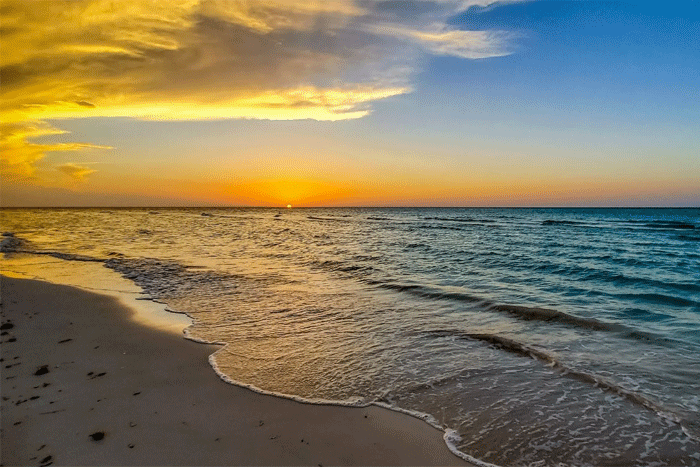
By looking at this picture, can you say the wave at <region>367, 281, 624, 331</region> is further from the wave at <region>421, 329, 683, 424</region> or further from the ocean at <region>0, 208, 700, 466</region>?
the wave at <region>421, 329, 683, 424</region>

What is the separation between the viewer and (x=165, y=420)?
5.43 metres

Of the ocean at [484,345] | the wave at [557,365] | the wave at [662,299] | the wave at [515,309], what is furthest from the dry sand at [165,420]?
the wave at [662,299]

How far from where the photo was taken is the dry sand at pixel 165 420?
15.5ft

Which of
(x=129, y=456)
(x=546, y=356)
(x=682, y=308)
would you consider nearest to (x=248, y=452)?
(x=129, y=456)

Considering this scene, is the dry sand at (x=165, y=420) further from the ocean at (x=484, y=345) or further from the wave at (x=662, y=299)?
the wave at (x=662, y=299)

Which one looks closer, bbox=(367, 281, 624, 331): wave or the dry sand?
the dry sand

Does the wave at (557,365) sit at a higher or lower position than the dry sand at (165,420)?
lower

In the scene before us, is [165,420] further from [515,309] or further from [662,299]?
[662,299]

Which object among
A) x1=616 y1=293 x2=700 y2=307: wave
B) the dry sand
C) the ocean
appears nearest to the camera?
the dry sand

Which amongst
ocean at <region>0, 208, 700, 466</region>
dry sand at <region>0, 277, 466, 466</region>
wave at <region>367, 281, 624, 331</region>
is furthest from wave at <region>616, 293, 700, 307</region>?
dry sand at <region>0, 277, 466, 466</region>

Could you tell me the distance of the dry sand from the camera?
4.72 m

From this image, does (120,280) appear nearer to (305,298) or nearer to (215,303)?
(215,303)

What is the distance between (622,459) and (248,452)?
14.6 feet

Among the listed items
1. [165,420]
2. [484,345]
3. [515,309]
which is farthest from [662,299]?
[165,420]
